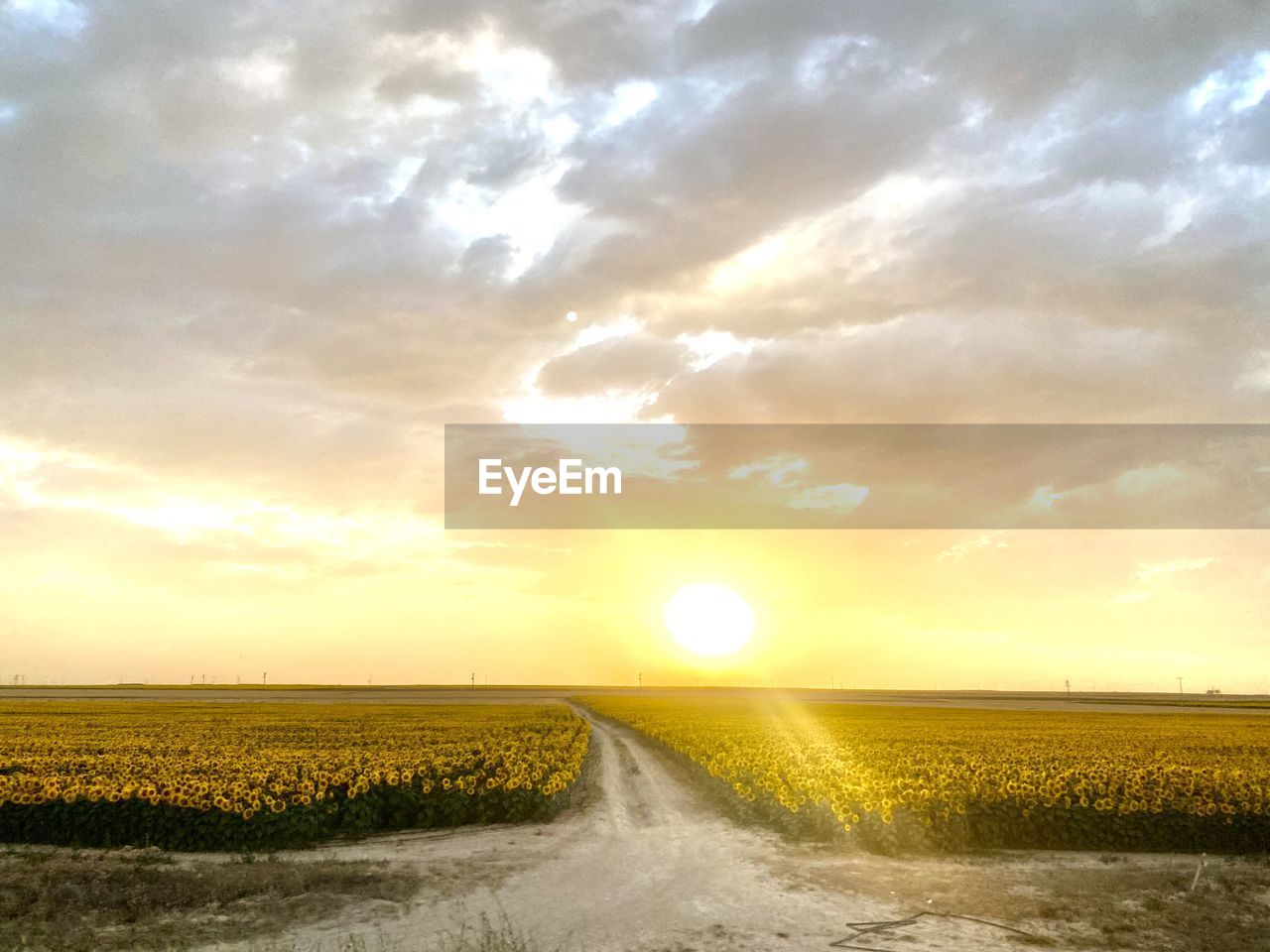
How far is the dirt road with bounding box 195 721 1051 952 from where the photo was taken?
12.5m

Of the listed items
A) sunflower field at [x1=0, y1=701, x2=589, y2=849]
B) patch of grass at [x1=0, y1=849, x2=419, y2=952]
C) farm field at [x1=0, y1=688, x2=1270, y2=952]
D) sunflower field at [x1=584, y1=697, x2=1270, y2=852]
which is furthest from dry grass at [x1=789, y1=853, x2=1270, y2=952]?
sunflower field at [x1=0, y1=701, x2=589, y2=849]

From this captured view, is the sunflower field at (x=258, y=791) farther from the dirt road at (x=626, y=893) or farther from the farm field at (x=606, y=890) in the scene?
the dirt road at (x=626, y=893)

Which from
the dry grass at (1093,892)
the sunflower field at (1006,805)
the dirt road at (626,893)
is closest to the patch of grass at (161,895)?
the dirt road at (626,893)

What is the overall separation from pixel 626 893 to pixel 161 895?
8213 mm

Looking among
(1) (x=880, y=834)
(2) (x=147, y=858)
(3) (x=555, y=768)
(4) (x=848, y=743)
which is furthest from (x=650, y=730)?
(2) (x=147, y=858)

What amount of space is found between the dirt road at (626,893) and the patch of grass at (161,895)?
93 centimetres

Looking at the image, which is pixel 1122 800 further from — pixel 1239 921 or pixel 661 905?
pixel 661 905

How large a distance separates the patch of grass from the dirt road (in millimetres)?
926

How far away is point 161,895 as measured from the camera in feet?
46.5

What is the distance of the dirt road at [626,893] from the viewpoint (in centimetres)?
1252

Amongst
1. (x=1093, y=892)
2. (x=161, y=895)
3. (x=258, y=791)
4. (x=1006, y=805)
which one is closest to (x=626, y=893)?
(x=161, y=895)

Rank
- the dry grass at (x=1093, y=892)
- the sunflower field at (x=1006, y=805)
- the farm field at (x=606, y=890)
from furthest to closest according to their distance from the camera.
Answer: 1. the sunflower field at (x=1006, y=805)
2. the dry grass at (x=1093, y=892)
3. the farm field at (x=606, y=890)

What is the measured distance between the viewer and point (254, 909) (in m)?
13.7

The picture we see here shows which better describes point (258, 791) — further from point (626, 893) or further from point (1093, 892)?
point (1093, 892)
